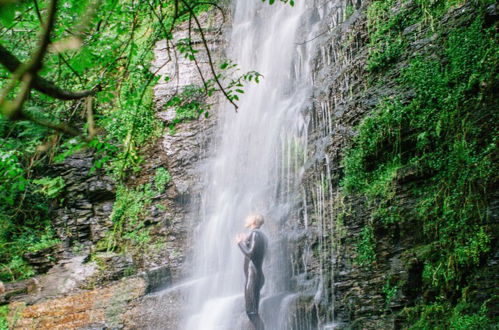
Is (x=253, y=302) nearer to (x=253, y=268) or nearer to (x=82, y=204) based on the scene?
(x=253, y=268)

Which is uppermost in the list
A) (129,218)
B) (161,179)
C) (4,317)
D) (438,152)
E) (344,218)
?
(161,179)

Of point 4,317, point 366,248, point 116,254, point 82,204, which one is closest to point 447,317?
point 366,248

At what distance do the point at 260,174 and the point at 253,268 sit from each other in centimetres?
306

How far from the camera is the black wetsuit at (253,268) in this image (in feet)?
22.6

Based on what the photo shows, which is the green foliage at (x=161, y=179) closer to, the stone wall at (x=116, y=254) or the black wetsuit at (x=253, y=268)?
the stone wall at (x=116, y=254)

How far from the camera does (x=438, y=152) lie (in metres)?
6.24

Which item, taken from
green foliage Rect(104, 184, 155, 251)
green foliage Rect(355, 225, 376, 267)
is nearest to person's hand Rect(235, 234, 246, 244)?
green foliage Rect(355, 225, 376, 267)

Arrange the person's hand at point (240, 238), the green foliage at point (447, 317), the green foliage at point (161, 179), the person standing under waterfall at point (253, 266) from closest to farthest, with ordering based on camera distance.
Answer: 1. the green foliage at point (447, 317)
2. the person standing under waterfall at point (253, 266)
3. the person's hand at point (240, 238)
4. the green foliage at point (161, 179)

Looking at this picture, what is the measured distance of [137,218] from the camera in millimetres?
11219

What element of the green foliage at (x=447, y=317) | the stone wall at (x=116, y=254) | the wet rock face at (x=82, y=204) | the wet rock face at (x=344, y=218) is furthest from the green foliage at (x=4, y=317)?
the green foliage at (x=447, y=317)

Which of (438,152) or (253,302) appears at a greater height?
(438,152)

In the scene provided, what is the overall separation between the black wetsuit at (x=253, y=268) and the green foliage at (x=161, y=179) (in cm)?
500

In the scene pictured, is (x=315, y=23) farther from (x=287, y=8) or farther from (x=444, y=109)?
(x=444, y=109)

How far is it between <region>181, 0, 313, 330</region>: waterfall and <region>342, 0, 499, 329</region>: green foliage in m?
1.72
